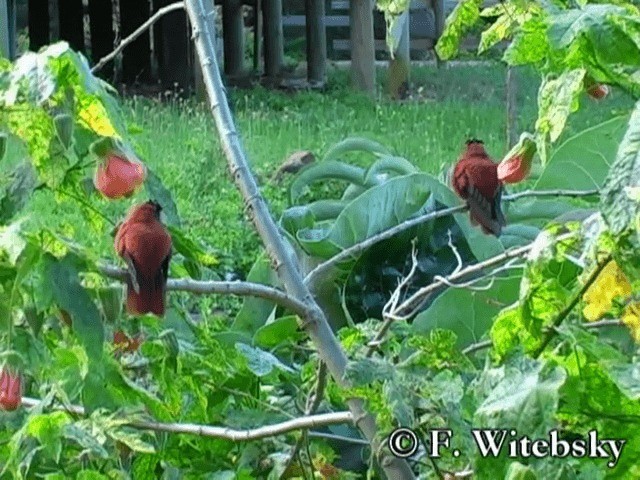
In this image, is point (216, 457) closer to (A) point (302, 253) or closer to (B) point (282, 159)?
(A) point (302, 253)

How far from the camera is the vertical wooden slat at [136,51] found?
11.3 meters

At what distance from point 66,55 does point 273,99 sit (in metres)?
8.46

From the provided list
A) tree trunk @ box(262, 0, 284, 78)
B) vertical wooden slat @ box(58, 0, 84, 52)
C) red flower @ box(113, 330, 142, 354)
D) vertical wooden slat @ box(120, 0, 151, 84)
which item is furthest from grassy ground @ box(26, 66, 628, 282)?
red flower @ box(113, 330, 142, 354)

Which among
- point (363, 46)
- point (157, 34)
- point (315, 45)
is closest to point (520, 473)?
point (363, 46)

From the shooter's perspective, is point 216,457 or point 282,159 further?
point 282,159

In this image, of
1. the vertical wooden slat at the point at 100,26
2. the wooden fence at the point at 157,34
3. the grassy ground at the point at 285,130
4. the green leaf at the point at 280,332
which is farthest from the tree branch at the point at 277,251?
the vertical wooden slat at the point at 100,26

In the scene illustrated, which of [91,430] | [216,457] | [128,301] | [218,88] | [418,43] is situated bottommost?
[418,43]

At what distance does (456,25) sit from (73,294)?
54 cm

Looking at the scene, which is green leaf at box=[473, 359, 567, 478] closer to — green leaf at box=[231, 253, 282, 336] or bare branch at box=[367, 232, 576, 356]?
bare branch at box=[367, 232, 576, 356]

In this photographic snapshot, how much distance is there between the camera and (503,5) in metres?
1.48

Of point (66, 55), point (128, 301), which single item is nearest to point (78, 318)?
point (128, 301)

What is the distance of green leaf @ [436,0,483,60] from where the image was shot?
4.72 ft

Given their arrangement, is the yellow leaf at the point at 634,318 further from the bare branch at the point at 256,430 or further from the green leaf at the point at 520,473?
the bare branch at the point at 256,430

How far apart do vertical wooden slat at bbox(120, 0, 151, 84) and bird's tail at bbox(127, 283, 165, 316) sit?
404 inches
